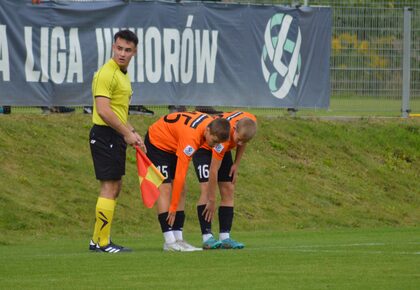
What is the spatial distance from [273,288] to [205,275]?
1040mm

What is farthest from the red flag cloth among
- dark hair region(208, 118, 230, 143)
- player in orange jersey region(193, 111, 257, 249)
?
dark hair region(208, 118, 230, 143)

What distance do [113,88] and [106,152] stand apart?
0.68 metres

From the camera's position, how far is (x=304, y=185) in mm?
21406

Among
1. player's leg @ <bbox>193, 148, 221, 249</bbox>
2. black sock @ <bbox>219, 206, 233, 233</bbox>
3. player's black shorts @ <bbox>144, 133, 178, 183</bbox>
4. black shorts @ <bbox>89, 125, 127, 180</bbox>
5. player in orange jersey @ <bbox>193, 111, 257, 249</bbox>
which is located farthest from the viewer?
black sock @ <bbox>219, 206, 233, 233</bbox>

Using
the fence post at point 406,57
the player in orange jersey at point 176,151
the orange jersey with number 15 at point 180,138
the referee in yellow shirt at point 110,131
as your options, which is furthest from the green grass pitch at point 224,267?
the fence post at point 406,57

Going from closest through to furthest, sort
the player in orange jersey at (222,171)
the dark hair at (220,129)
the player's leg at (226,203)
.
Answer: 1. the dark hair at (220,129)
2. the player in orange jersey at (222,171)
3. the player's leg at (226,203)

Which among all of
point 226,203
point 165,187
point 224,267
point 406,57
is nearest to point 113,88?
point 165,187

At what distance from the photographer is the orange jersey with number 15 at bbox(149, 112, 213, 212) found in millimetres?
12656

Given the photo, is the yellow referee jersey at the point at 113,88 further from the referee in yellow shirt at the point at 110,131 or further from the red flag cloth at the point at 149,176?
the red flag cloth at the point at 149,176

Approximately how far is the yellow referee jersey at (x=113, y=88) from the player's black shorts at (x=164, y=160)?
0.53 meters

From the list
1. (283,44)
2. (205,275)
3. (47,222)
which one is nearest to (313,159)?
(283,44)

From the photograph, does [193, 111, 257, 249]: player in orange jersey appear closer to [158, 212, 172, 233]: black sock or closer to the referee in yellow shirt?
[158, 212, 172, 233]: black sock

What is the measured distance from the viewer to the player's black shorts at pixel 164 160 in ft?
43.6

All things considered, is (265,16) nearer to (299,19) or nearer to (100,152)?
(299,19)
